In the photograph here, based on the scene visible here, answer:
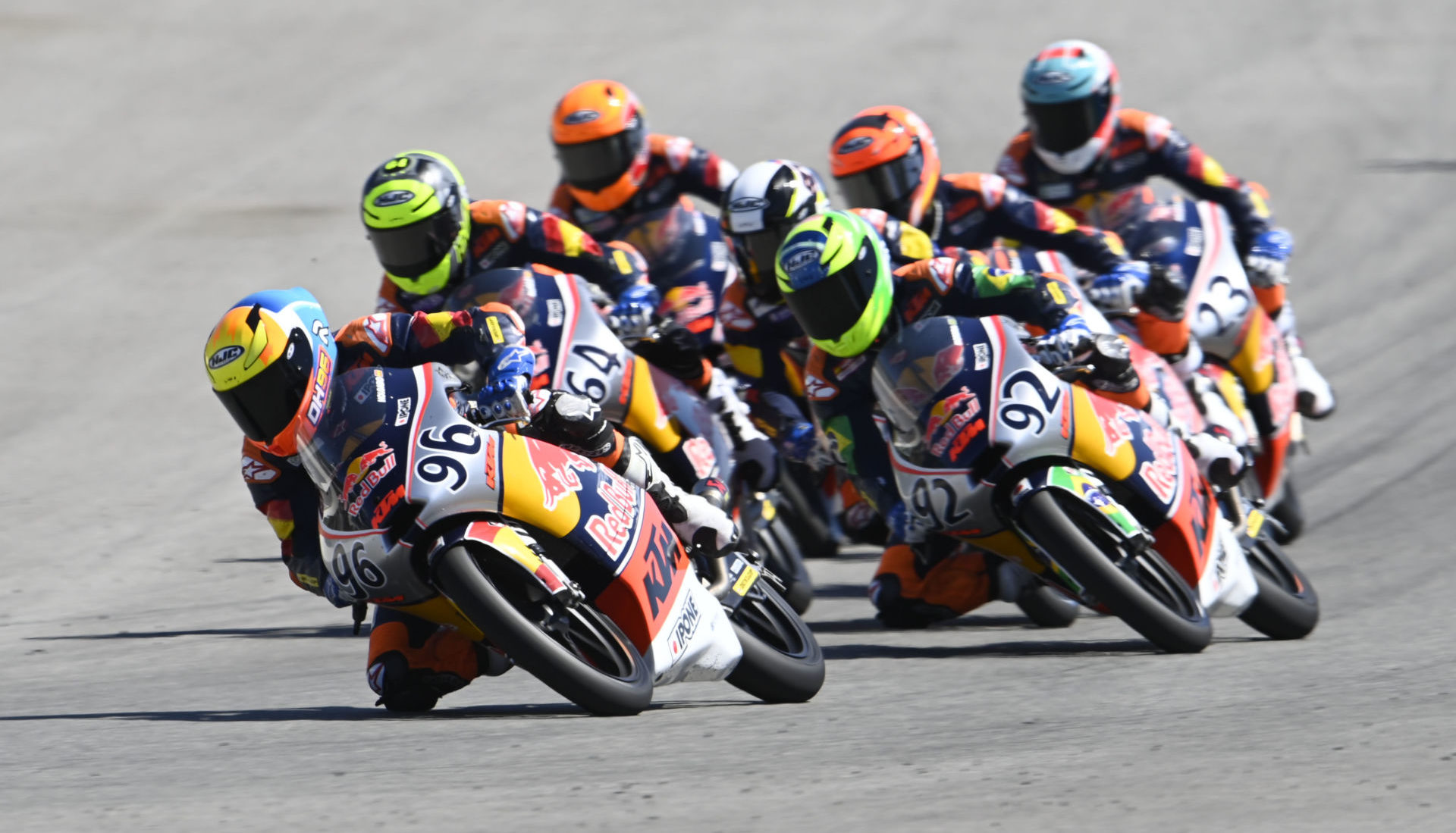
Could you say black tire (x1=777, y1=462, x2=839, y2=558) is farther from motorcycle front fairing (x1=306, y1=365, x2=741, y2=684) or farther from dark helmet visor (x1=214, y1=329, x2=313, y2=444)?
dark helmet visor (x1=214, y1=329, x2=313, y2=444)

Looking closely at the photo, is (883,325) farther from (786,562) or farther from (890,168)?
(890,168)

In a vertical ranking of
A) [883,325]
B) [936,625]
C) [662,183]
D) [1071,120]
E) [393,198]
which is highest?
[393,198]

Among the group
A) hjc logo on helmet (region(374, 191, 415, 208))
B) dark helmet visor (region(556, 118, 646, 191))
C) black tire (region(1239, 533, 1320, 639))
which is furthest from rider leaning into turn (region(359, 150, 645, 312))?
black tire (region(1239, 533, 1320, 639))

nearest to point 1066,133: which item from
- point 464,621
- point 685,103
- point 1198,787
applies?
point 464,621

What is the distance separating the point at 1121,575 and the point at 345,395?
105 inches

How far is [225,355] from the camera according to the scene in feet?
21.9

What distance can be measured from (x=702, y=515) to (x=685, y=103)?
1530cm

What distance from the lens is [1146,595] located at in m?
7.36

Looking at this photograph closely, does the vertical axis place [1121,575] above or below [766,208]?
below

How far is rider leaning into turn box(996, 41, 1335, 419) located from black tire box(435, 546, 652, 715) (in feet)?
17.8

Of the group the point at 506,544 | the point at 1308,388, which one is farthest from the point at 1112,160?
the point at 506,544

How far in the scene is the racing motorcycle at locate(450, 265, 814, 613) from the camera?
9.45 metres

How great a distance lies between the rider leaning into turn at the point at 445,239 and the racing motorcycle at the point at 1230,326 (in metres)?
2.77

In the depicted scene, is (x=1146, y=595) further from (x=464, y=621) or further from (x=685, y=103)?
(x=685, y=103)
